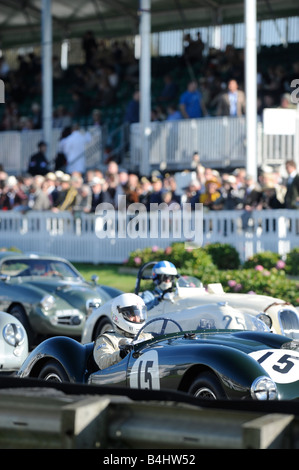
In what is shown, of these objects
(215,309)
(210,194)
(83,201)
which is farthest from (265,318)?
(83,201)

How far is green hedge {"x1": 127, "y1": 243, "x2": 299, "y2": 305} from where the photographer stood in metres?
17.2

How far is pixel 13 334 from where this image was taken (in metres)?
11.6

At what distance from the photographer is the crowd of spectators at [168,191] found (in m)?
20.3

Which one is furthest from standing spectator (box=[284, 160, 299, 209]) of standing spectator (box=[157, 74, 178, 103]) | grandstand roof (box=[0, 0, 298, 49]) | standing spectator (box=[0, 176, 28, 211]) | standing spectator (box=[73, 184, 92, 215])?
grandstand roof (box=[0, 0, 298, 49])

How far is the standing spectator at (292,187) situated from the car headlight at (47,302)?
624 cm

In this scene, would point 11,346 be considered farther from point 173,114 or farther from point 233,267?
point 173,114

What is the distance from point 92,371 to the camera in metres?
8.62

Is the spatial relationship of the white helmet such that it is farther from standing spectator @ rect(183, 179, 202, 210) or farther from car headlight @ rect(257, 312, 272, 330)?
standing spectator @ rect(183, 179, 202, 210)

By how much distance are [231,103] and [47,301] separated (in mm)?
11355

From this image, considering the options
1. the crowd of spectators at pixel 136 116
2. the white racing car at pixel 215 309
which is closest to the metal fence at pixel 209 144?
the crowd of spectators at pixel 136 116

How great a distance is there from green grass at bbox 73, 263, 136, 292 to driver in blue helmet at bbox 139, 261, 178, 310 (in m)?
5.94

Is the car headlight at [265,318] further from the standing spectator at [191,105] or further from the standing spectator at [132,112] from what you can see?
the standing spectator at [132,112]

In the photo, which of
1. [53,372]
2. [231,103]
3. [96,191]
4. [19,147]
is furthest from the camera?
[19,147]
